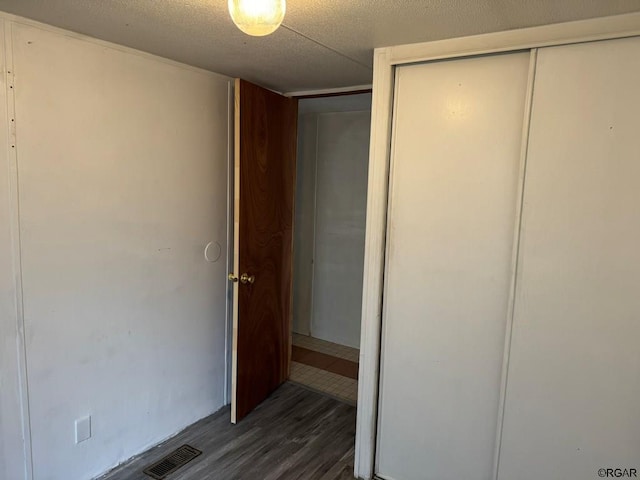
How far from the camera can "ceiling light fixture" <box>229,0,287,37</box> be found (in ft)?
3.40

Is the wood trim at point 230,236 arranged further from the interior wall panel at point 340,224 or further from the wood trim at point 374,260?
the interior wall panel at point 340,224

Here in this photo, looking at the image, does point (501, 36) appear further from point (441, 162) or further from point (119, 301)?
point (119, 301)

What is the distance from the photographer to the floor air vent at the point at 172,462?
220cm

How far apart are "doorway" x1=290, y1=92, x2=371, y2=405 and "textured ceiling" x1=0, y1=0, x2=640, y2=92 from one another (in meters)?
1.56

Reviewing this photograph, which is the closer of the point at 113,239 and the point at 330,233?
the point at 113,239

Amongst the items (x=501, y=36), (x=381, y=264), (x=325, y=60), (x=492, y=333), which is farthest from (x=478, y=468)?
(x=325, y=60)

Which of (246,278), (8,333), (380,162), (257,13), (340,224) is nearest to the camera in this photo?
(257,13)

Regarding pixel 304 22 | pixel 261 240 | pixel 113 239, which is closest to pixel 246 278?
pixel 261 240

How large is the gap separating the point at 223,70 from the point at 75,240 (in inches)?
48.3

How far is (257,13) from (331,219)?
306 cm

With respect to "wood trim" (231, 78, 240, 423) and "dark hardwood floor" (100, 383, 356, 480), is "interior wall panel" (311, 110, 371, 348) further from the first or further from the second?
"wood trim" (231, 78, 240, 423)

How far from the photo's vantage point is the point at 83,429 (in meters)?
2.07

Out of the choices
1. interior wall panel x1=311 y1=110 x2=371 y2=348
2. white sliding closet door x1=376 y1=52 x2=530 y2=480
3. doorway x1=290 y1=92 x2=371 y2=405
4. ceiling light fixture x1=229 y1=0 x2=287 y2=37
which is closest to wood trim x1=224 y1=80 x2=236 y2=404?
doorway x1=290 y1=92 x2=371 y2=405

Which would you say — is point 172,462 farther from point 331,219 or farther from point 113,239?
point 331,219
